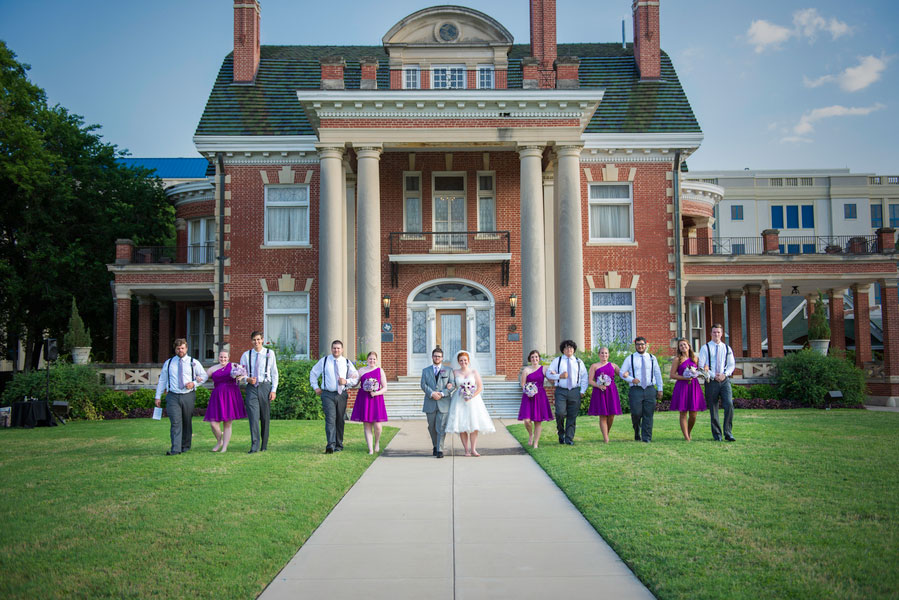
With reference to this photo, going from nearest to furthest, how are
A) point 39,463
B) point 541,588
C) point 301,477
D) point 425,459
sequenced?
1. point 541,588
2. point 301,477
3. point 39,463
4. point 425,459

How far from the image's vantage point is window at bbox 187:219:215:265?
28.2m

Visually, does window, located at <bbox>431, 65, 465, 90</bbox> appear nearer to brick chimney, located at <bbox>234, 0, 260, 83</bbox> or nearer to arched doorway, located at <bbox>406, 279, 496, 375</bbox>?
arched doorway, located at <bbox>406, 279, 496, 375</bbox>

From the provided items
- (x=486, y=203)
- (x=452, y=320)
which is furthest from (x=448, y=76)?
(x=452, y=320)

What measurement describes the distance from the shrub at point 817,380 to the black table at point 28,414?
20377mm

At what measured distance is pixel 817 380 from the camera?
2248 centimetres

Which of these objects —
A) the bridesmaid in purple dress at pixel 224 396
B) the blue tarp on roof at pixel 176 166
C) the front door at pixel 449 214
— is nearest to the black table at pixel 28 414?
the bridesmaid in purple dress at pixel 224 396

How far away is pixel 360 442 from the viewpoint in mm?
14719

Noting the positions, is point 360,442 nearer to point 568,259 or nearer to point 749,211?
point 568,259

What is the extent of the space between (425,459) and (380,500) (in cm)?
367

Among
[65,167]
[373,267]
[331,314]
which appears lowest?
[331,314]

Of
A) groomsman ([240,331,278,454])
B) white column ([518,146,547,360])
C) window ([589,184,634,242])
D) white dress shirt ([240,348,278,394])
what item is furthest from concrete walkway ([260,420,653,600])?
window ([589,184,634,242])

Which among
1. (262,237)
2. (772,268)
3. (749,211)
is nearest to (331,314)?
(262,237)

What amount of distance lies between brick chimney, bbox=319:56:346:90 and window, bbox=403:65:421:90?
3504mm

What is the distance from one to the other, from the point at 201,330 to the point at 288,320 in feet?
26.2
